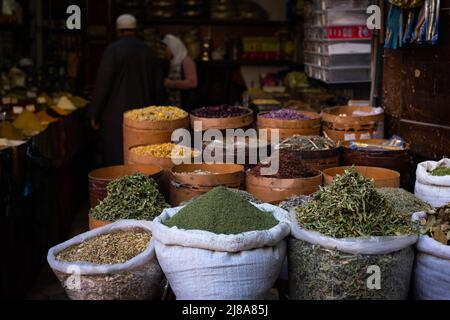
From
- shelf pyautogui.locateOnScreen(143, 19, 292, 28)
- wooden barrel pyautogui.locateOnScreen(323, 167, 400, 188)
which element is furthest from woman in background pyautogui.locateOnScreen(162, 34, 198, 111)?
wooden barrel pyautogui.locateOnScreen(323, 167, 400, 188)

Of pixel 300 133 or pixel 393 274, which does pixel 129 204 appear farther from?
pixel 300 133

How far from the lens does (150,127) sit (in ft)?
12.0

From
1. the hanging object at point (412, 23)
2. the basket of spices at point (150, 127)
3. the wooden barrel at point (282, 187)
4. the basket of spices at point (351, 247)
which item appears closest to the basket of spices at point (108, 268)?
the basket of spices at point (351, 247)

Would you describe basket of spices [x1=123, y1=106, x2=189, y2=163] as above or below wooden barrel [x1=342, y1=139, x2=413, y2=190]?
above

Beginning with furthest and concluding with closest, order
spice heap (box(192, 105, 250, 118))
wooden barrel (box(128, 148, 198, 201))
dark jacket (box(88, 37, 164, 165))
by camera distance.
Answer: dark jacket (box(88, 37, 164, 165)) → spice heap (box(192, 105, 250, 118)) → wooden barrel (box(128, 148, 198, 201))

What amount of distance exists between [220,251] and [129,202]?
2.47ft

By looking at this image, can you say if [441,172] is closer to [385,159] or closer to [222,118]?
[385,159]

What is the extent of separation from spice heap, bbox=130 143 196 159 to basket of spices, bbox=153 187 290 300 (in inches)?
44.7

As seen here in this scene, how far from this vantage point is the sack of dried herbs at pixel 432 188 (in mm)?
2707

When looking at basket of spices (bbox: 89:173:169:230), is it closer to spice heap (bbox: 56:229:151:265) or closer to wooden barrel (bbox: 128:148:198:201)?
spice heap (bbox: 56:229:151:265)

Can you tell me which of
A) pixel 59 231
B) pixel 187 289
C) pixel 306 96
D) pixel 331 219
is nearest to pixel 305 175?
pixel 331 219

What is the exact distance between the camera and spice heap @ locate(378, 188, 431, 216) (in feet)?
8.33

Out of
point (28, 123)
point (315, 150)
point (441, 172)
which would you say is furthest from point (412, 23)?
point (28, 123)

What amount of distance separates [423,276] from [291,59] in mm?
6013
